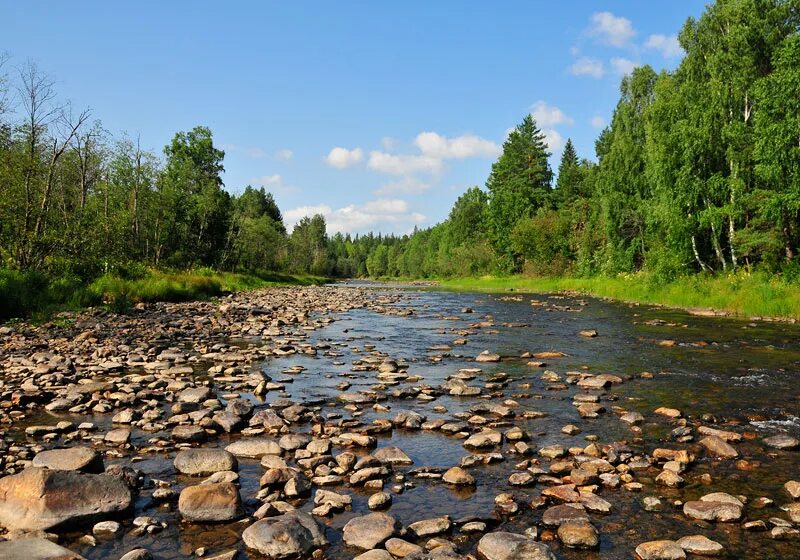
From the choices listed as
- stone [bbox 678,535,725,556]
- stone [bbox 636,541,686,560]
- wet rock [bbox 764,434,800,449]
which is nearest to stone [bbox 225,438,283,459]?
stone [bbox 636,541,686,560]

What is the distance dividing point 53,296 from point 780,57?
38523 mm

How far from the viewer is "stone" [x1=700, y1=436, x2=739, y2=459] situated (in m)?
7.77

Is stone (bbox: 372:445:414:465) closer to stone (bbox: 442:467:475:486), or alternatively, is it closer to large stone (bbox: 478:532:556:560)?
stone (bbox: 442:467:475:486)

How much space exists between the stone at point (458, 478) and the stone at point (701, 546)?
8.13ft

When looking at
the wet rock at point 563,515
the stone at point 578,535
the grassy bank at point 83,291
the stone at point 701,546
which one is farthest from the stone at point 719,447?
the grassy bank at point 83,291

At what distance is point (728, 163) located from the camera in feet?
108

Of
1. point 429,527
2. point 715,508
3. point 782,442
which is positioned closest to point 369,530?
point 429,527

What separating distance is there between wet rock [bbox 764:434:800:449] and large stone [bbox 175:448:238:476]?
8141 millimetres

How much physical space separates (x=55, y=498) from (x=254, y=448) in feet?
9.14

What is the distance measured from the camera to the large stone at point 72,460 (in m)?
6.62

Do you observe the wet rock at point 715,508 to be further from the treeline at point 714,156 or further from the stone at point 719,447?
the treeline at point 714,156

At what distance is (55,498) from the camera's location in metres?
5.57

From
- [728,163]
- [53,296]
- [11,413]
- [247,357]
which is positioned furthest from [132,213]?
[728,163]

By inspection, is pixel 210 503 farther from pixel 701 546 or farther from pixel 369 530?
pixel 701 546
